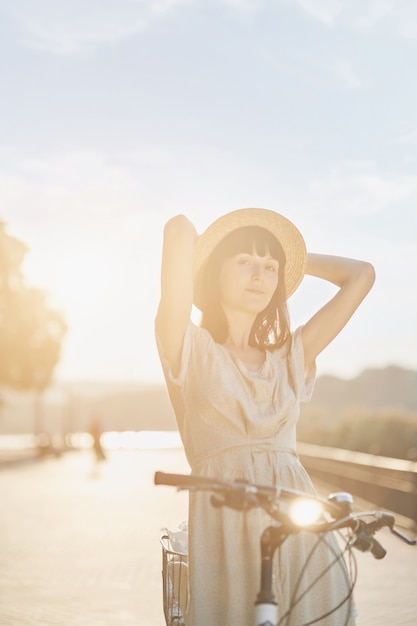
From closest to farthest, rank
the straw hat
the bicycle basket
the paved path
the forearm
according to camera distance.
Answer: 1. the straw hat
2. the forearm
3. the bicycle basket
4. the paved path

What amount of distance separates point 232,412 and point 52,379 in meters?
54.6

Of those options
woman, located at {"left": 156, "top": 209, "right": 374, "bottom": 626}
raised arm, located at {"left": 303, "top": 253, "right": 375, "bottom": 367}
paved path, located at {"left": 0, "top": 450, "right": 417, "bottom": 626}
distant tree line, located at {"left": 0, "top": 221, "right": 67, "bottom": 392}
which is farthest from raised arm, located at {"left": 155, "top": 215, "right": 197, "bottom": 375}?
distant tree line, located at {"left": 0, "top": 221, "right": 67, "bottom": 392}

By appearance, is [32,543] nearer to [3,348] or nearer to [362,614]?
[362,614]

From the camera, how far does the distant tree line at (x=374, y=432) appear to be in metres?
31.4

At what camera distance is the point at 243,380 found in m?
3.96

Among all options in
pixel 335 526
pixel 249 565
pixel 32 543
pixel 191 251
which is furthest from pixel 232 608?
pixel 32 543

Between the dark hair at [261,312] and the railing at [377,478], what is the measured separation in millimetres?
11864

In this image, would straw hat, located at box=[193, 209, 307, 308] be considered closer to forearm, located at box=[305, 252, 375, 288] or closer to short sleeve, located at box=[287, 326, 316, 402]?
forearm, located at box=[305, 252, 375, 288]

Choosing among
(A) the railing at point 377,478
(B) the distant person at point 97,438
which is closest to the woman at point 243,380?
(A) the railing at point 377,478

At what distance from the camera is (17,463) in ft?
173

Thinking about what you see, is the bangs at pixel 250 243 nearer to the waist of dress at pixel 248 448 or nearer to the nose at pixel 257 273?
the nose at pixel 257 273

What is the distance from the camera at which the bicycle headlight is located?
3.25 meters

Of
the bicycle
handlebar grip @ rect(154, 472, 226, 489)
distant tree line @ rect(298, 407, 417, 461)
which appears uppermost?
distant tree line @ rect(298, 407, 417, 461)

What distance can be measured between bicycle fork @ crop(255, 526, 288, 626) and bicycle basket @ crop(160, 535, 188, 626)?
51.8 inches
